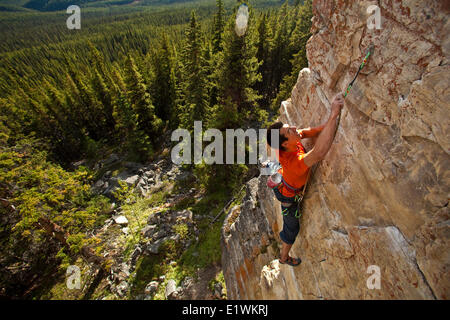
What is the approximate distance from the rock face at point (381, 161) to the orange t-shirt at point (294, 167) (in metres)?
0.47

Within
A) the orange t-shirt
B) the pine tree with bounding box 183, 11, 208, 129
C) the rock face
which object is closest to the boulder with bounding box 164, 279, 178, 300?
the rock face

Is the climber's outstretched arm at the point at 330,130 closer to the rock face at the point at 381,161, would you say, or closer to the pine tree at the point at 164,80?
the rock face at the point at 381,161

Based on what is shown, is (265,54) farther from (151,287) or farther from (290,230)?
(151,287)

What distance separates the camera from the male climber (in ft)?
11.5

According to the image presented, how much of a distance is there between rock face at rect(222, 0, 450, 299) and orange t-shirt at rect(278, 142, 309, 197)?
0.47 metres

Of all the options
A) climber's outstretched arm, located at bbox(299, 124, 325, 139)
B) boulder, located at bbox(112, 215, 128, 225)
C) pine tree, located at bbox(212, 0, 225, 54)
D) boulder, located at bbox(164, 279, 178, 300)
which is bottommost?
boulder, located at bbox(112, 215, 128, 225)

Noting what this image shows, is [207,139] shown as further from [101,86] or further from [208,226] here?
[101,86]

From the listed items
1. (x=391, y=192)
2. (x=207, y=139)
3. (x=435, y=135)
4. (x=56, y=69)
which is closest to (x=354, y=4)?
(x=435, y=135)

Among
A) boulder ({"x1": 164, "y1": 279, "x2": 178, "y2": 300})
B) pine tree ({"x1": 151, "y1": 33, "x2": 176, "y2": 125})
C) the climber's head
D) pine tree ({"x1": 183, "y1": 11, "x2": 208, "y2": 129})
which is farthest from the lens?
pine tree ({"x1": 151, "y1": 33, "x2": 176, "y2": 125})

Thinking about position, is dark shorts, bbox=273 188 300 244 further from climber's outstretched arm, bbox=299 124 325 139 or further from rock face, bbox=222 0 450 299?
climber's outstretched arm, bbox=299 124 325 139

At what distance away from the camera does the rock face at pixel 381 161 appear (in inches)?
94.2

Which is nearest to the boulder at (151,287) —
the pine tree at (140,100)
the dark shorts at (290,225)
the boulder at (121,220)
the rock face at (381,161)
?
the boulder at (121,220)

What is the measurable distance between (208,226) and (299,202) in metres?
11.9

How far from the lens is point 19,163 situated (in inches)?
516
